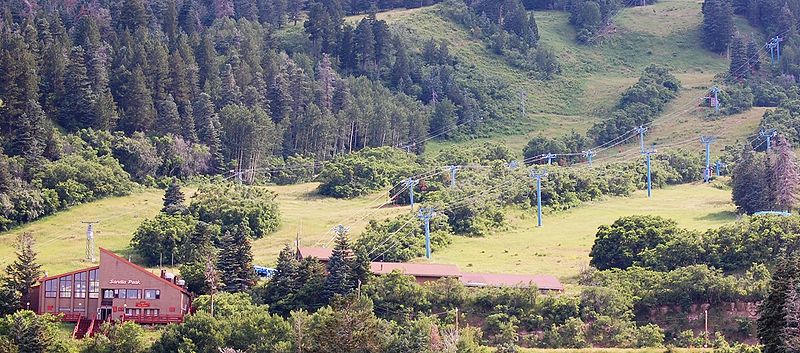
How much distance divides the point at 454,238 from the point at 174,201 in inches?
564

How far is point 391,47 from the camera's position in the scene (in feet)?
418

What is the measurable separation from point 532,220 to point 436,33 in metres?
47.3

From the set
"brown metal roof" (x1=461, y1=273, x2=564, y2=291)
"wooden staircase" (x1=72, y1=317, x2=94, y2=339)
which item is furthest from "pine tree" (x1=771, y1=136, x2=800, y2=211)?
"wooden staircase" (x1=72, y1=317, x2=94, y2=339)

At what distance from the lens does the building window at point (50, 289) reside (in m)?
69.8

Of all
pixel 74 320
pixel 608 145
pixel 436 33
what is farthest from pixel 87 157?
pixel 436 33

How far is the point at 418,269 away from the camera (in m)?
73.9

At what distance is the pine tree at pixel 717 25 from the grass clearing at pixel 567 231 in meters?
37.5

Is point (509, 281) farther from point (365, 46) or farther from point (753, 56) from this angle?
point (753, 56)

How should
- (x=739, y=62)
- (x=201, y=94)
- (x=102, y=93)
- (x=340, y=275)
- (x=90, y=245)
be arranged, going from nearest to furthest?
(x=340, y=275)
(x=90, y=245)
(x=102, y=93)
(x=201, y=94)
(x=739, y=62)

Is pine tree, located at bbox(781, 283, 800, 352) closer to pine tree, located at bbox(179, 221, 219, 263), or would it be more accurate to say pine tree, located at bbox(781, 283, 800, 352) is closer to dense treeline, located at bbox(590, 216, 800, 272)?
dense treeline, located at bbox(590, 216, 800, 272)

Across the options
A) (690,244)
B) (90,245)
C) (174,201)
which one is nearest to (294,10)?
(174,201)

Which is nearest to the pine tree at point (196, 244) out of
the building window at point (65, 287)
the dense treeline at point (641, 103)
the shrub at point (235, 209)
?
the shrub at point (235, 209)

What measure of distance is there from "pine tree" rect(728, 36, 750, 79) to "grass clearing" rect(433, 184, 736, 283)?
88.0 ft

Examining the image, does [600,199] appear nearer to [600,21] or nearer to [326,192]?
[326,192]
